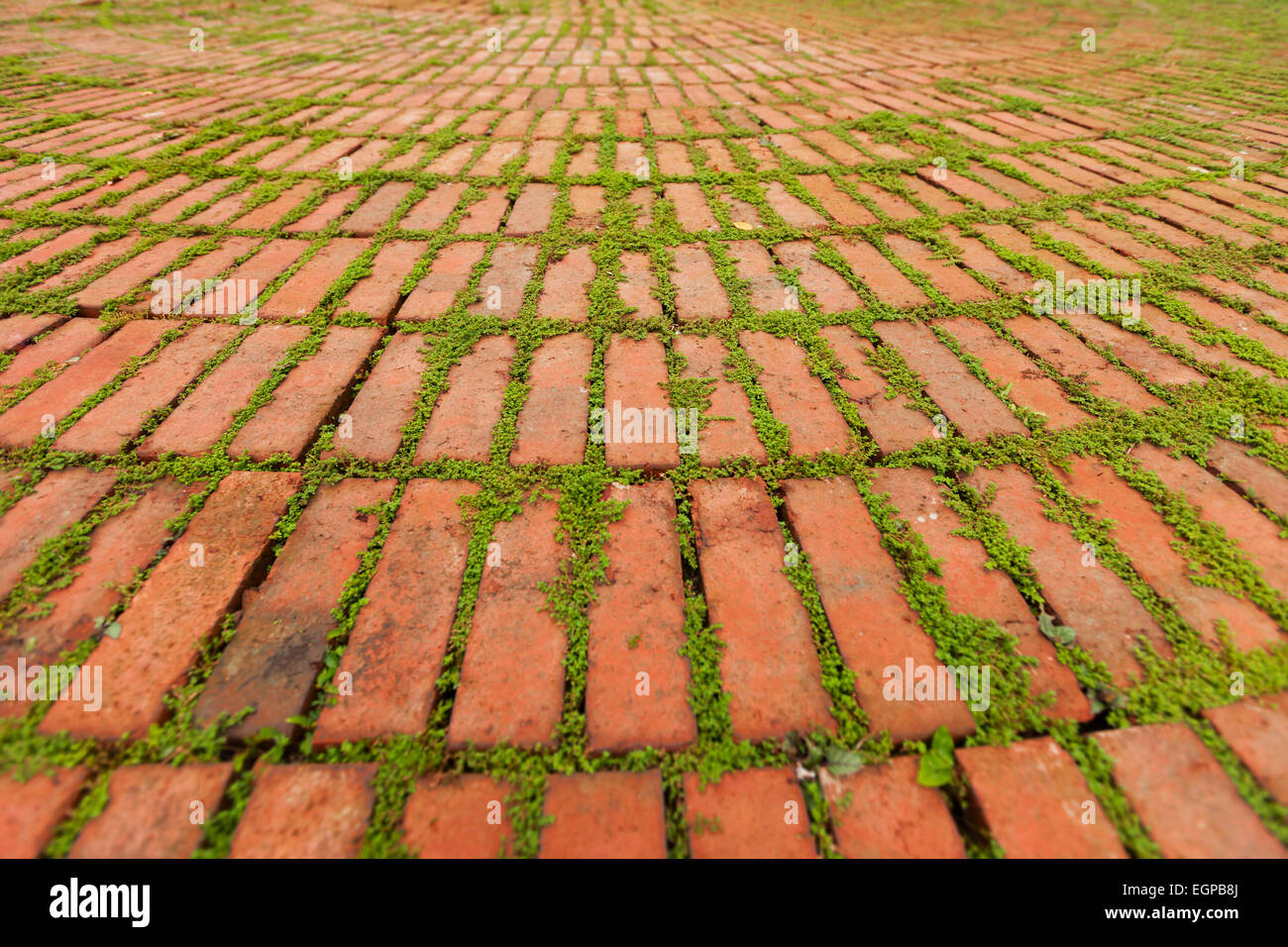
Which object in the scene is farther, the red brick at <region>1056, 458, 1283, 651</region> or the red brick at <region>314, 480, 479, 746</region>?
A: the red brick at <region>1056, 458, 1283, 651</region>

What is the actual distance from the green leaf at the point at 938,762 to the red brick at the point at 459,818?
2.77ft

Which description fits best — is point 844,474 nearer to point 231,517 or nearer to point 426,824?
point 426,824

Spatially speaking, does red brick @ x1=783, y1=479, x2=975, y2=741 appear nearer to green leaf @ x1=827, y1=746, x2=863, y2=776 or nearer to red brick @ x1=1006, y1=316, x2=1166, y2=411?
green leaf @ x1=827, y1=746, x2=863, y2=776

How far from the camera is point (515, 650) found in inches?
55.7

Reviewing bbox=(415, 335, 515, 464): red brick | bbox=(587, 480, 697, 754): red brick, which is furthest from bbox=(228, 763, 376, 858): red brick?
bbox=(415, 335, 515, 464): red brick

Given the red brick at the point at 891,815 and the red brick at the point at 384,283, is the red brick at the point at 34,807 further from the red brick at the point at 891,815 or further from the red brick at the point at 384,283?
the red brick at the point at 384,283

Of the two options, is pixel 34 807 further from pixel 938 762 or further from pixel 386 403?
pixel 938 762

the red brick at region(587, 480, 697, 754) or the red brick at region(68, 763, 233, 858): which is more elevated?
the red brick at region(587, 480, 697, 754)

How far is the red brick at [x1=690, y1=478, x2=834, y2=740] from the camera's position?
1316 millimetres

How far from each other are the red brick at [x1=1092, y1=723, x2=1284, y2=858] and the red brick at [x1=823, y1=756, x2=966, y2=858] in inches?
15.0

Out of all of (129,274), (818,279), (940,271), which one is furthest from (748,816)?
(129,274)

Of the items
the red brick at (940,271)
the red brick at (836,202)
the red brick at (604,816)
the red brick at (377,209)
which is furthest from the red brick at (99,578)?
the red brick at (836,202)

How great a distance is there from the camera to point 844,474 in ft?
5.98
